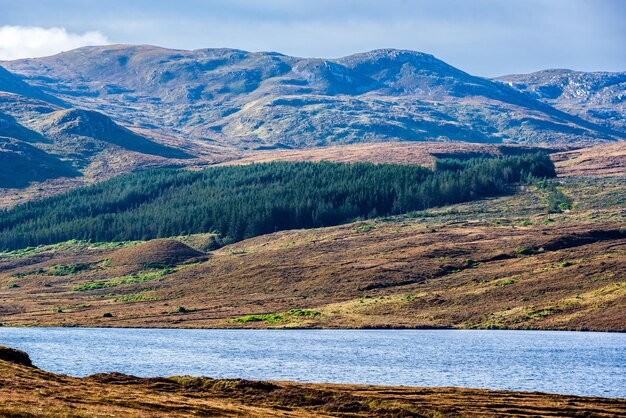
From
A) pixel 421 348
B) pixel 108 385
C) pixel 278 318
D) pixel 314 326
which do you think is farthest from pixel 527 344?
pixel 108 385

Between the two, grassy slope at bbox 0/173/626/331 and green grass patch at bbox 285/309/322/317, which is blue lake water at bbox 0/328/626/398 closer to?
grassy slope at bbox 0/173/626/331

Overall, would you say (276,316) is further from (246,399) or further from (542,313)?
(246,399)

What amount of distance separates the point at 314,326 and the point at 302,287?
113 feet

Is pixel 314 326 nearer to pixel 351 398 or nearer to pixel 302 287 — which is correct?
pixel 302 287

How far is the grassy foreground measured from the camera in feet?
139

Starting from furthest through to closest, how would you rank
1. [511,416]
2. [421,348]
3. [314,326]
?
[314,326] → [421,348] → [511,416]

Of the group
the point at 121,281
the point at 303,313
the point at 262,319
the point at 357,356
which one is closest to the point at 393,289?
the point at 303,313

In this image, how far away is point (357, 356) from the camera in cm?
9081

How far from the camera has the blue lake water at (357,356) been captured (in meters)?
74.5

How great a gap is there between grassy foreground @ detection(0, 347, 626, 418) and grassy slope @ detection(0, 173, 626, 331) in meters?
71.6

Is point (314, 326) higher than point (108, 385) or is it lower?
lower

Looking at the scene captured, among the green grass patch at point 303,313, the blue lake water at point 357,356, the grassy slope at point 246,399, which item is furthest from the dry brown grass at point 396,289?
the grassy slope at point 246,399

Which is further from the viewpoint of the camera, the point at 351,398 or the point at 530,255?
the point at 530,255

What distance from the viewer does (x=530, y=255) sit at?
169 meters
